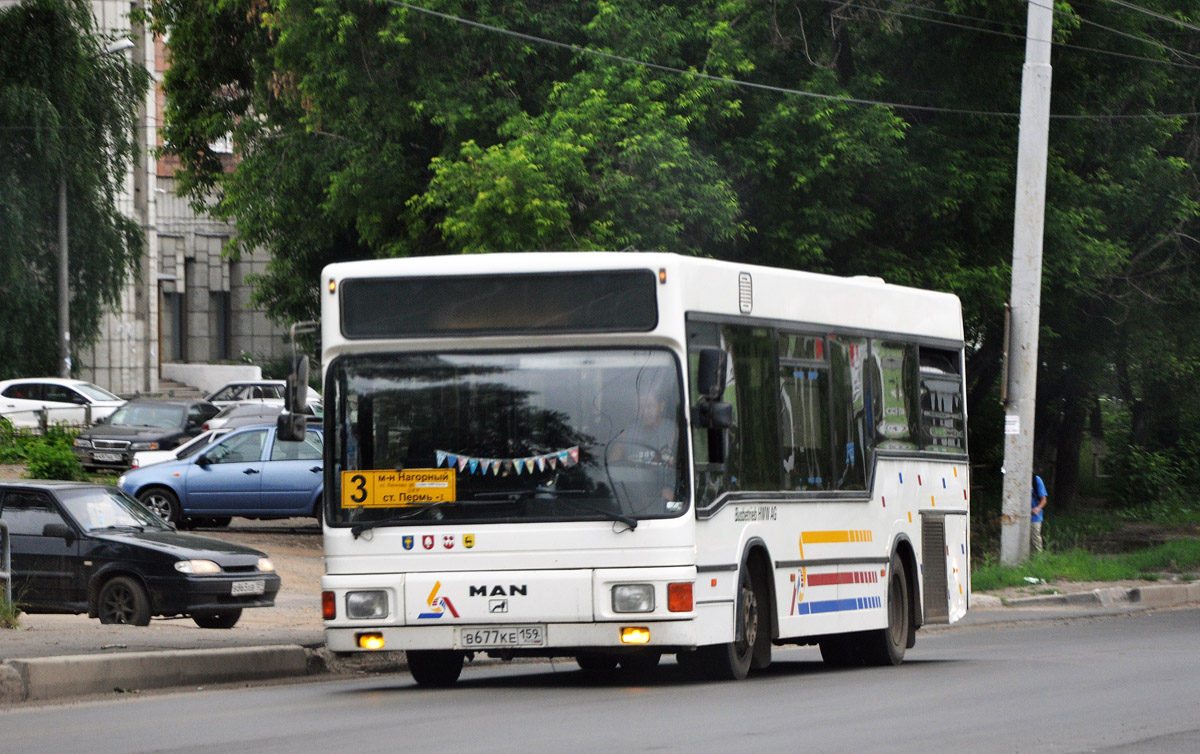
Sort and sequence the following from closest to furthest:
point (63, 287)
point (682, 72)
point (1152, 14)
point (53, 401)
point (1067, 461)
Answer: point (682, 72) → point (1152, 14) → point (53, 401) → point (1067, 461) → point (63, 287)

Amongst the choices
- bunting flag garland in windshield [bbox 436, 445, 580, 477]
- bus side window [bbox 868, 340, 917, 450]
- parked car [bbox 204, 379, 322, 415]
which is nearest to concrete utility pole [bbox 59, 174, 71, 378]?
parked car [bbox 204, 379, 322, 415]

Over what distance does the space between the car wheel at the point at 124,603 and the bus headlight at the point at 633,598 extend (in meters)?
7.62

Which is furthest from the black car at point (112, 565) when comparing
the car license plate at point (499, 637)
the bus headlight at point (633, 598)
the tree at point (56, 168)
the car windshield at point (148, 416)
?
the tree at point (56, 168)

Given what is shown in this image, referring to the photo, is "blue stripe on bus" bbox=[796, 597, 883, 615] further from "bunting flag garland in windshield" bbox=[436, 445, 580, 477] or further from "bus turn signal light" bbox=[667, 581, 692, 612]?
"bunting flag garland in windshield" bbox=[436, 445, 580, 477]

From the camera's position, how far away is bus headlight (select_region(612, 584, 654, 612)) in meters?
10.7

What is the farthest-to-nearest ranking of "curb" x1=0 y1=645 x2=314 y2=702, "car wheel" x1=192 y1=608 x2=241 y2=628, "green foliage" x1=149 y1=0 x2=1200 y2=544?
"green foliage" x1=149 y1=0 x2=1200 y2=544 → "car wheel" x1=192 y1=608 x2=241 y2=628 → "curb" x1=0 y1=645 x2=314 y2=702

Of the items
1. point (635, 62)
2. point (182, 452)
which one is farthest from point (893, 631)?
point (182, 452)

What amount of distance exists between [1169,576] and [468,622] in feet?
56.4

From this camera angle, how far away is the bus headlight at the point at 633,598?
10.7 metres

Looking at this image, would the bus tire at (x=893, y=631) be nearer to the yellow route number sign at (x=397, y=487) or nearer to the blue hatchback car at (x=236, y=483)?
the yellow route number sign at (x=397, y=487)

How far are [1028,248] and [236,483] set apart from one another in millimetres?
12078

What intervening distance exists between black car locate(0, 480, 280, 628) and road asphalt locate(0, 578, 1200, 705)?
0.30 meters

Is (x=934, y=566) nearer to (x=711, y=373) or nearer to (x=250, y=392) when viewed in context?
(x=711, y=373)

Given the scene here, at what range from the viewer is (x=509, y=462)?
430 inches
